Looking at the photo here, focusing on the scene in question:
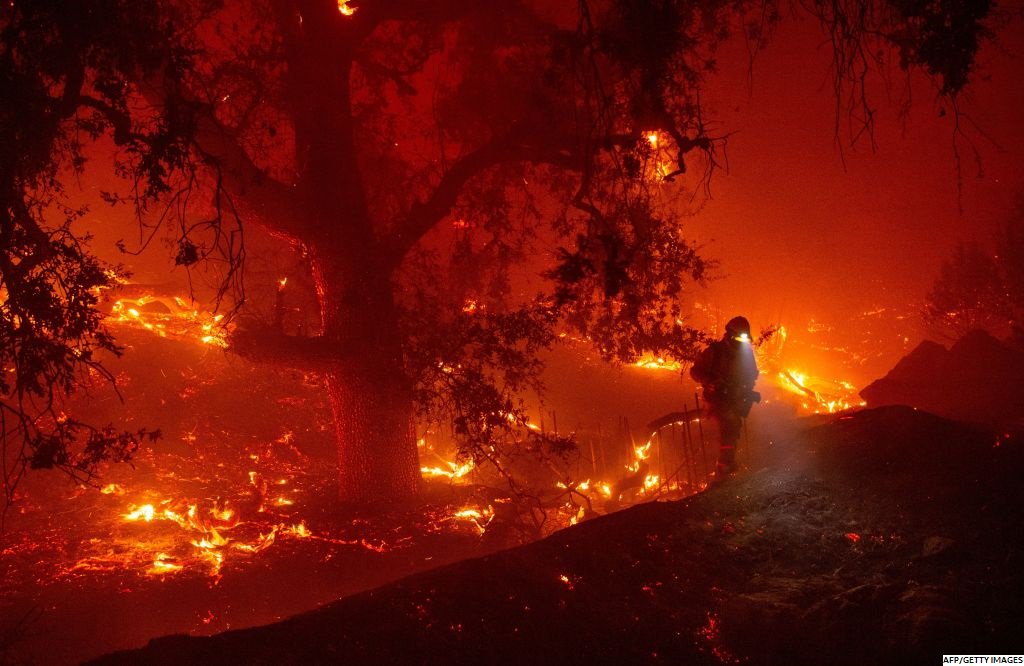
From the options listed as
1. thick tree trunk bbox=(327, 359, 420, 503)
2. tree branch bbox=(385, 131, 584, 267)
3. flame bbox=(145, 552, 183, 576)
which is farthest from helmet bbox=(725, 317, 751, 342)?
flame bbox=(145, 552, 183, 576)

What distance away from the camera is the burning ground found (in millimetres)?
3416

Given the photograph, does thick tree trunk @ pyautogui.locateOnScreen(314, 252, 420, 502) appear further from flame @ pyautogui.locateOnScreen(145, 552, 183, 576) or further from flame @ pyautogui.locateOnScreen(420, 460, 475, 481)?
flame @ pyautogui.locateOnScreen(145, 552, 183, 576)

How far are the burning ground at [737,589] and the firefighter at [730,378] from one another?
7.61 feet

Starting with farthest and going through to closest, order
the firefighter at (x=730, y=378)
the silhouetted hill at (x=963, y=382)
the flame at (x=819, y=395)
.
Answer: the flame at (x=819, y=395), the silhouetted hill at (x=963, y=382), the firefighter at (x=730, y=378)

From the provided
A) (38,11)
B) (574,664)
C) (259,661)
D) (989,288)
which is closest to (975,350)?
(989,288)

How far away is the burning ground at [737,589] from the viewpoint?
11.2 ft

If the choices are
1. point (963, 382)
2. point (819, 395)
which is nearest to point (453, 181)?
point (963, 382)

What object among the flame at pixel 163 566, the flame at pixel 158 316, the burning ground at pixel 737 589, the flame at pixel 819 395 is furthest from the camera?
the flame at pixel 819 395

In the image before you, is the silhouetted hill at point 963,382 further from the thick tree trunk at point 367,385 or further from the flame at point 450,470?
the thick tree trunk at point 367,385

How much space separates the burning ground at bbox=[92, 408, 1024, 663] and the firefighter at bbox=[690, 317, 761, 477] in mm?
2319

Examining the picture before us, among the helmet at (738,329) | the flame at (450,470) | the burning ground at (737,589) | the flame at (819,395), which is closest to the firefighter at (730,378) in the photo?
the helmet at (738,329)

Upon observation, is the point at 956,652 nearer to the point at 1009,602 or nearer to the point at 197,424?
the point at 1009,602

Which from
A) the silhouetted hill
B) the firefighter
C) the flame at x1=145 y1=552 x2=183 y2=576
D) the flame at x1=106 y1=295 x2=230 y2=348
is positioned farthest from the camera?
the flame at x1=106 y1=295 x2=230 y2=348

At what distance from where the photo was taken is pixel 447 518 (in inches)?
402
